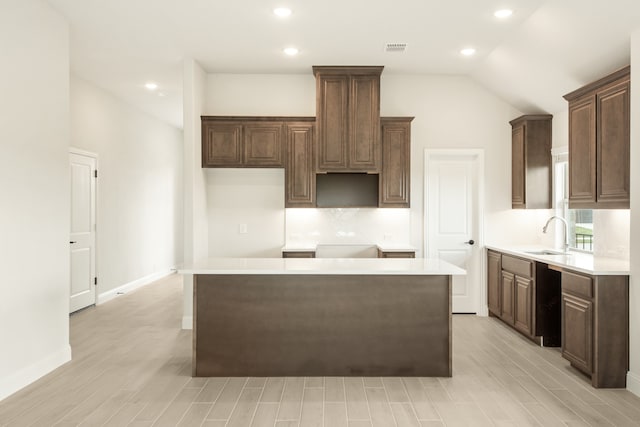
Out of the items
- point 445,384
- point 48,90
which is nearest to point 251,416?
point 445,384

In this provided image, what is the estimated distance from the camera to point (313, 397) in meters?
3.27

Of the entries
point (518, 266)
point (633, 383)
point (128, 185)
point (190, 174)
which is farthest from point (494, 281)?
point (128, 185)

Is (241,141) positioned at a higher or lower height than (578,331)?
higher

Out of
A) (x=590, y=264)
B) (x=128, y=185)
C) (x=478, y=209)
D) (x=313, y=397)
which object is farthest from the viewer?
(x=128, y=185)

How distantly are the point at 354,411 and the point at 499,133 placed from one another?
4237mm

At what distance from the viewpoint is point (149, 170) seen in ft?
26.9

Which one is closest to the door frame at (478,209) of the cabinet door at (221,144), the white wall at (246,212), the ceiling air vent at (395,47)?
the ceiling air vent at (395,47)

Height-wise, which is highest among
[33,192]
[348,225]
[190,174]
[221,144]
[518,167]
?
[221,144]

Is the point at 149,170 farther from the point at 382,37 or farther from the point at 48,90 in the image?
the point at 382,37

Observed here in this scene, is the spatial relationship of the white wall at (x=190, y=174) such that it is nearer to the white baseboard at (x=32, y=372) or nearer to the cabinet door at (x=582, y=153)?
the white baseboard at (x=32, y=372)

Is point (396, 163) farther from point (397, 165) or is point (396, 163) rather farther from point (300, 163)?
point (300, 163)

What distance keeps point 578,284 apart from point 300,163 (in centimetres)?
320

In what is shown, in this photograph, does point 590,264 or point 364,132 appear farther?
point 364,132

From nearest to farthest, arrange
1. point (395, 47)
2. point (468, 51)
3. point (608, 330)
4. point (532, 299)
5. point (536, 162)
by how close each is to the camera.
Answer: point (608, 330) → point (532, 299) → point (395, 47) → point (468, 51) → point (536, 162)
